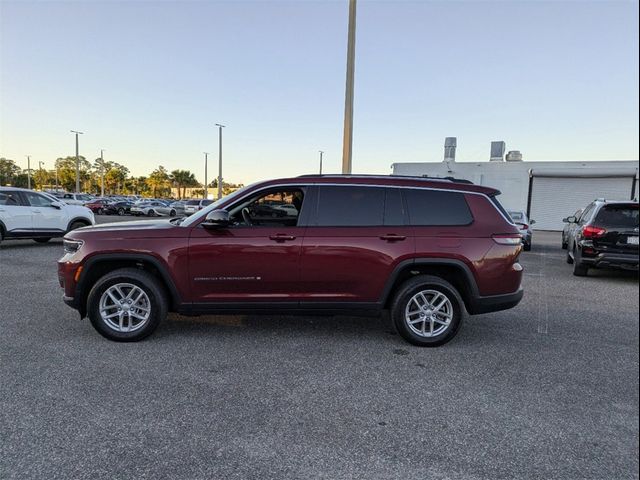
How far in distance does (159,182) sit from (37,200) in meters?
101

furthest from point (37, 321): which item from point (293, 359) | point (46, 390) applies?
point (293, 359)

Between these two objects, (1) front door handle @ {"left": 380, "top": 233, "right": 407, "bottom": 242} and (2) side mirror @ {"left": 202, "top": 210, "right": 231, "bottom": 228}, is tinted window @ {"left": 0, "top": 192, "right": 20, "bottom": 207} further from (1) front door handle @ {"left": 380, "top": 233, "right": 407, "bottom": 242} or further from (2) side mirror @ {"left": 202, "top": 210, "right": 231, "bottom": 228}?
(1) front door handle @ {"left": 380, "top": 233, "right": 407, "bottom": 242}

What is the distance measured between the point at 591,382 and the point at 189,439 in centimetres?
350

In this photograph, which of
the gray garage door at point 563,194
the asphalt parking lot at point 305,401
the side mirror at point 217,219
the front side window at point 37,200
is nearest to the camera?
the asphalt parking lot at point 305,401

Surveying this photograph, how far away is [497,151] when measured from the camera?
1167 inches

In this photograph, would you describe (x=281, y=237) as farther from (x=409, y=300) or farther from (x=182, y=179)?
(x=182, y=179)

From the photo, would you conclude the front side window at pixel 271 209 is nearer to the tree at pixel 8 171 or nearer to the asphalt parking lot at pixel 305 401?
the asphalt parking lot at pixel 305 401

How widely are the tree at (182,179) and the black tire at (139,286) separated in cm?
10858

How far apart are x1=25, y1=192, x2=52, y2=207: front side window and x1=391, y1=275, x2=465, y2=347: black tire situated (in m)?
11.7

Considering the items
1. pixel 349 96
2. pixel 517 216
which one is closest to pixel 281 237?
pixel 349 96

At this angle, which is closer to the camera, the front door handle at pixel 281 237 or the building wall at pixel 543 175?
the front door handle at pixel 281 237

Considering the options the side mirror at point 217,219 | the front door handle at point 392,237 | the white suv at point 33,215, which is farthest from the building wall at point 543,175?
the side mirror at point 217,219

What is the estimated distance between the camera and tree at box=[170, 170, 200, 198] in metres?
107

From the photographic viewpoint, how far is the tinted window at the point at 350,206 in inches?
189
